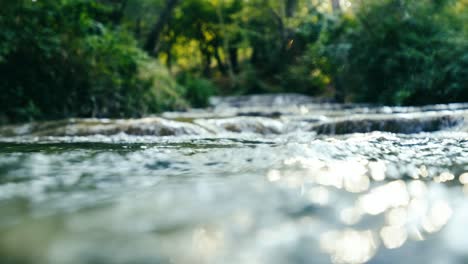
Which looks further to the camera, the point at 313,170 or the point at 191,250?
the point at 313,170

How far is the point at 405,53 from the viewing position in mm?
10172

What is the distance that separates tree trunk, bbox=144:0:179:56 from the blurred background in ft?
0.10

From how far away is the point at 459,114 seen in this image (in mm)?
4848

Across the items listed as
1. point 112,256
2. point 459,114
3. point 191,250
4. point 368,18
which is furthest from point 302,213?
point 368,18

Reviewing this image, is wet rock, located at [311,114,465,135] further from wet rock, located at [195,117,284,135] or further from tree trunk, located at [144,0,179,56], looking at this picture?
tree trunk, located at [144,0,179,56]

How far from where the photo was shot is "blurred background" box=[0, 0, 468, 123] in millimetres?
6863

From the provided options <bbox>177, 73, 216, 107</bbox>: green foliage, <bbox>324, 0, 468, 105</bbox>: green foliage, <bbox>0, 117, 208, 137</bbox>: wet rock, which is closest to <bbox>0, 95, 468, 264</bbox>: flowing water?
<bbox>0, 117, 208, 137</bbox>: wet rock

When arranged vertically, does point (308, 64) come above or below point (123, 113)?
above

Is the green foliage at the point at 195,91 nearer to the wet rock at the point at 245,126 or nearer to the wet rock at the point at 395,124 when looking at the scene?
the wet rock at the point at 245,126

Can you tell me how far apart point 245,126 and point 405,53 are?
6.34m

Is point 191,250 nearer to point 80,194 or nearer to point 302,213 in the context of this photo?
point 302,213

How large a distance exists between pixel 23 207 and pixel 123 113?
7.41 m

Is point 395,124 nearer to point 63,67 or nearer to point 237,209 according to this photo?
point 237,209

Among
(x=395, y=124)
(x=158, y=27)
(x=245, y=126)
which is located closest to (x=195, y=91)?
(x=158, y=27)
